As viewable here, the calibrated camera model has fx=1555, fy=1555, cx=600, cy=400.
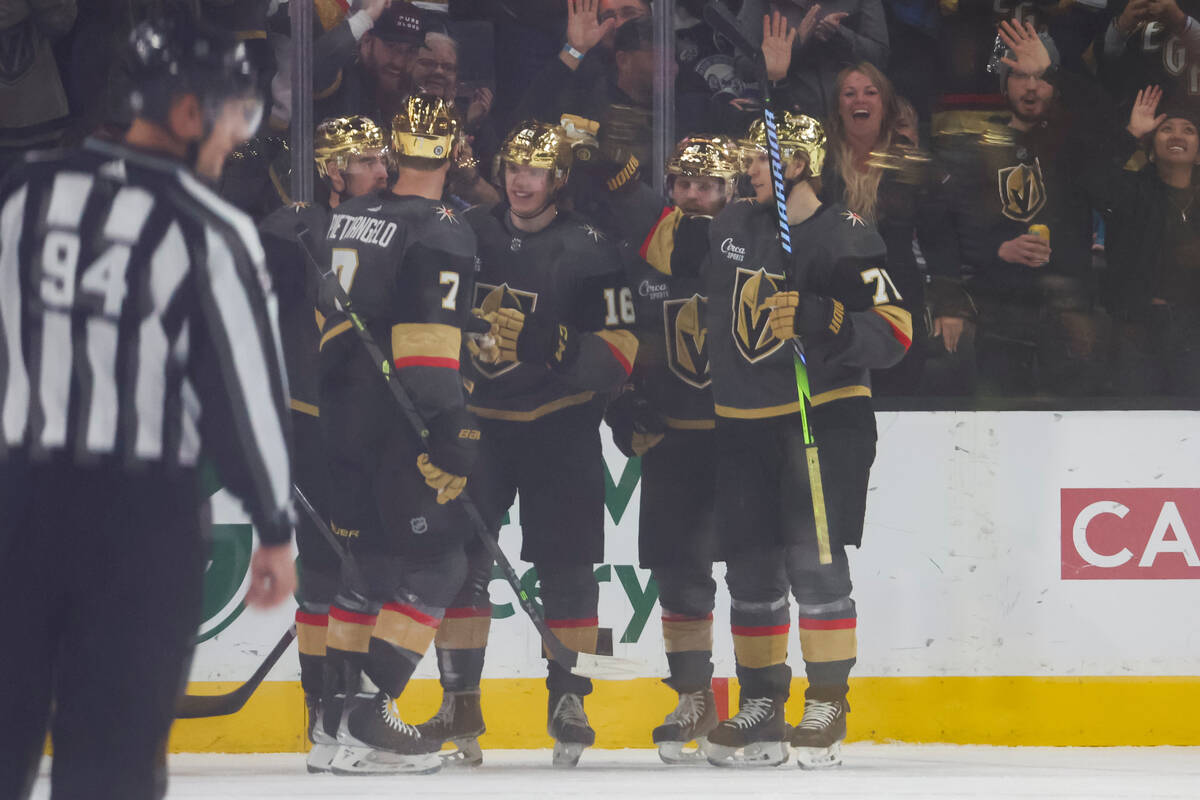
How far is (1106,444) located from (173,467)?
9.29ft

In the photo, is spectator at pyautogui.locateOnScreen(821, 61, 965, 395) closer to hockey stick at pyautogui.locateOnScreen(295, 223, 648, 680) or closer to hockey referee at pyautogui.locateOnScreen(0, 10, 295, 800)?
hockey stick at pyautogui.locateOnScreen(295, 223, 648, 680)

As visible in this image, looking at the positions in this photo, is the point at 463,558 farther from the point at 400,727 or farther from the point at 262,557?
the point at 262,557

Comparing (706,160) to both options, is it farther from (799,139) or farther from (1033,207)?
(1033,207)

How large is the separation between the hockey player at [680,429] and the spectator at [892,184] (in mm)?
315

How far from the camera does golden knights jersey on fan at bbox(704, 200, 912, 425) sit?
3818 millimetres

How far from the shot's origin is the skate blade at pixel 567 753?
383 centimetres

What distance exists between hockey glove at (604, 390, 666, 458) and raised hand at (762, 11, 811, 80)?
919 millimetres

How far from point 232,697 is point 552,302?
1.26 metres

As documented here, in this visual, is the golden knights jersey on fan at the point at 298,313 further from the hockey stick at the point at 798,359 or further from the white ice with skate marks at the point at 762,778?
the hockey stick at the point at 798,359

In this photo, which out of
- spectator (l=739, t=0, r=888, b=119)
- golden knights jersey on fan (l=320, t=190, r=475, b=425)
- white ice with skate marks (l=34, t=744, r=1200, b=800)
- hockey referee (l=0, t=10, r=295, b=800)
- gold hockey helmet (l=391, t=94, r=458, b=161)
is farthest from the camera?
spectator (l=739, t=0, r=888, b=119)

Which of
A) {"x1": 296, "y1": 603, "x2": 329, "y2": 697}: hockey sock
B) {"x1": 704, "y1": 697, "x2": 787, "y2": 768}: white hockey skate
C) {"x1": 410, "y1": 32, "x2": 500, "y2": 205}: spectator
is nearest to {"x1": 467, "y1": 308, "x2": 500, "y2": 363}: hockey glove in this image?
{"x1": 410, "y1": 32, "x2": 500, "y2": 205}: spectator

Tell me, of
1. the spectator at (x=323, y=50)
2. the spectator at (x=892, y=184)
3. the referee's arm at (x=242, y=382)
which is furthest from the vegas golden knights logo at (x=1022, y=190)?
the referee's arm at (x=242, y=382)

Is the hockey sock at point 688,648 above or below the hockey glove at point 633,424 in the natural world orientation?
below

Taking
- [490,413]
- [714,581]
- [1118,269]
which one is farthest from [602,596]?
[1118,269]
